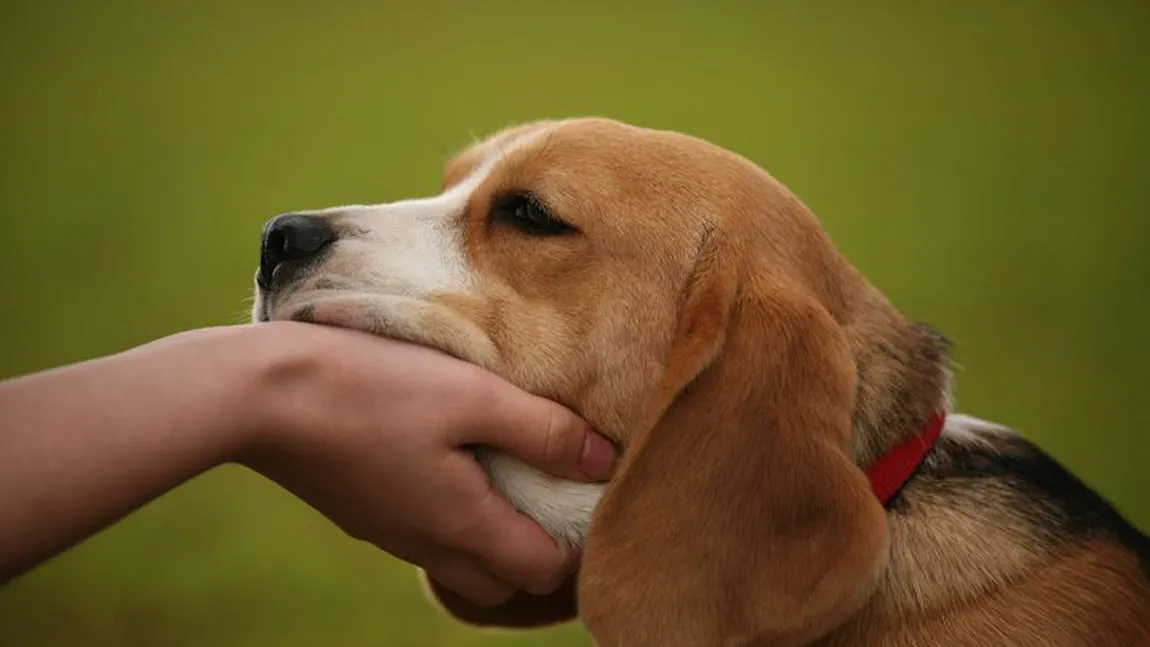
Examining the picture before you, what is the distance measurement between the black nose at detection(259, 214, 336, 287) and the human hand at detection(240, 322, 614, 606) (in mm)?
181

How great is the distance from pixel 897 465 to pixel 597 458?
1.38ft

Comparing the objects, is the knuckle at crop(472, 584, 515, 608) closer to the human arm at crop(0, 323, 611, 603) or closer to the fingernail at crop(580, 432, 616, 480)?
the human arm at crop(0, 323, 611, 603)

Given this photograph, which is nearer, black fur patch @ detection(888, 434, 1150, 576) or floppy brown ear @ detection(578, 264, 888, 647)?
floppy brown ear @ detection(578, 264, 888, 647)

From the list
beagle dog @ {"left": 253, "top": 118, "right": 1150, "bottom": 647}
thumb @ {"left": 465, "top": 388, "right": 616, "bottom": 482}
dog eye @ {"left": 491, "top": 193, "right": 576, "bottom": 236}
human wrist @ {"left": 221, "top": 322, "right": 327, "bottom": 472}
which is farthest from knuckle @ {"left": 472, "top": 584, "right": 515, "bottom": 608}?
dog eye @ {"left": 491, "top": 193, "right": 576, "bottom": 236}

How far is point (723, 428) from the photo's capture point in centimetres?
146

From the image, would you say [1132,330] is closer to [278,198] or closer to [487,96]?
[487,96]

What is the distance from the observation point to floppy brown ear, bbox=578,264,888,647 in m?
1.38

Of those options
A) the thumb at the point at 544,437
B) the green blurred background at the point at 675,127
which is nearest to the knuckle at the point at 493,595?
the thumb at the point at 544,437

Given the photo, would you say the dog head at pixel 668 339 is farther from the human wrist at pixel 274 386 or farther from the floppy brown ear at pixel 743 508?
the human wrist at pixel 274 386

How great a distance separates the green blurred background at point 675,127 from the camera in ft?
→ 14.5

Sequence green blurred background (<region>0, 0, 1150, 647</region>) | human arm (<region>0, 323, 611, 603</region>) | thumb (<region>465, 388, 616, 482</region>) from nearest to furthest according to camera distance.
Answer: human arm (<region>0, 323, 611, 603</region>)
thumb (<region>465, 388, 616, 482</region>)
green blurred background (<region>0, 0, 1150, 647</region>)

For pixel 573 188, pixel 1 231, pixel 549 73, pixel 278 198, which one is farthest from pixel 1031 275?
pixel 1 231

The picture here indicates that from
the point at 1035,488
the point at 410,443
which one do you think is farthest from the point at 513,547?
the point at 1035,488

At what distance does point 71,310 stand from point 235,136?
44.9 inches
